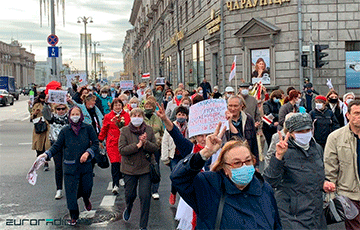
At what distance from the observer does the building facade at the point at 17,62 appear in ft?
458

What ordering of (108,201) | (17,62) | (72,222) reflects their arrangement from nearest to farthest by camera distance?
(72,222), (108,201), (17,62)

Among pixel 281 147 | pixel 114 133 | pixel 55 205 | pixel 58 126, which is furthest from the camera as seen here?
pixel 114 133

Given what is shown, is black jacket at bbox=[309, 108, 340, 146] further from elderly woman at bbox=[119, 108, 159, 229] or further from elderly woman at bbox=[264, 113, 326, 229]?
elderly woman at bbox=[264, 113, 326, 229]

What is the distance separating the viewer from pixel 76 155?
22.1 feet

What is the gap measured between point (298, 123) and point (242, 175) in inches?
63.7

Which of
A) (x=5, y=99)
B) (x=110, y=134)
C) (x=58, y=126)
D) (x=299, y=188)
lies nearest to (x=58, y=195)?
(x=58, y=126)

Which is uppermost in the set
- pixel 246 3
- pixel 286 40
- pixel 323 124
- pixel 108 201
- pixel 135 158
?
pixel 246 3

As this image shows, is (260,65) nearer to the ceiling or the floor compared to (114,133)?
nearer to the ceiling

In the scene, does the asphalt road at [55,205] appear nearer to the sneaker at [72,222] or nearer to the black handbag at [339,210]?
the sneaker at [72,222]

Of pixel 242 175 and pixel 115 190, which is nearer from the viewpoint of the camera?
pixel 242 175

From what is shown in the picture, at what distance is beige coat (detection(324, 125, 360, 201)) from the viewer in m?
4.99

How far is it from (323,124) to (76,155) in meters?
4.87

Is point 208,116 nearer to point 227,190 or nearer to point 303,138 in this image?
point 303,138

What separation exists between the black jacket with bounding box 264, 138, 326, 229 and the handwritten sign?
0.73 metres
